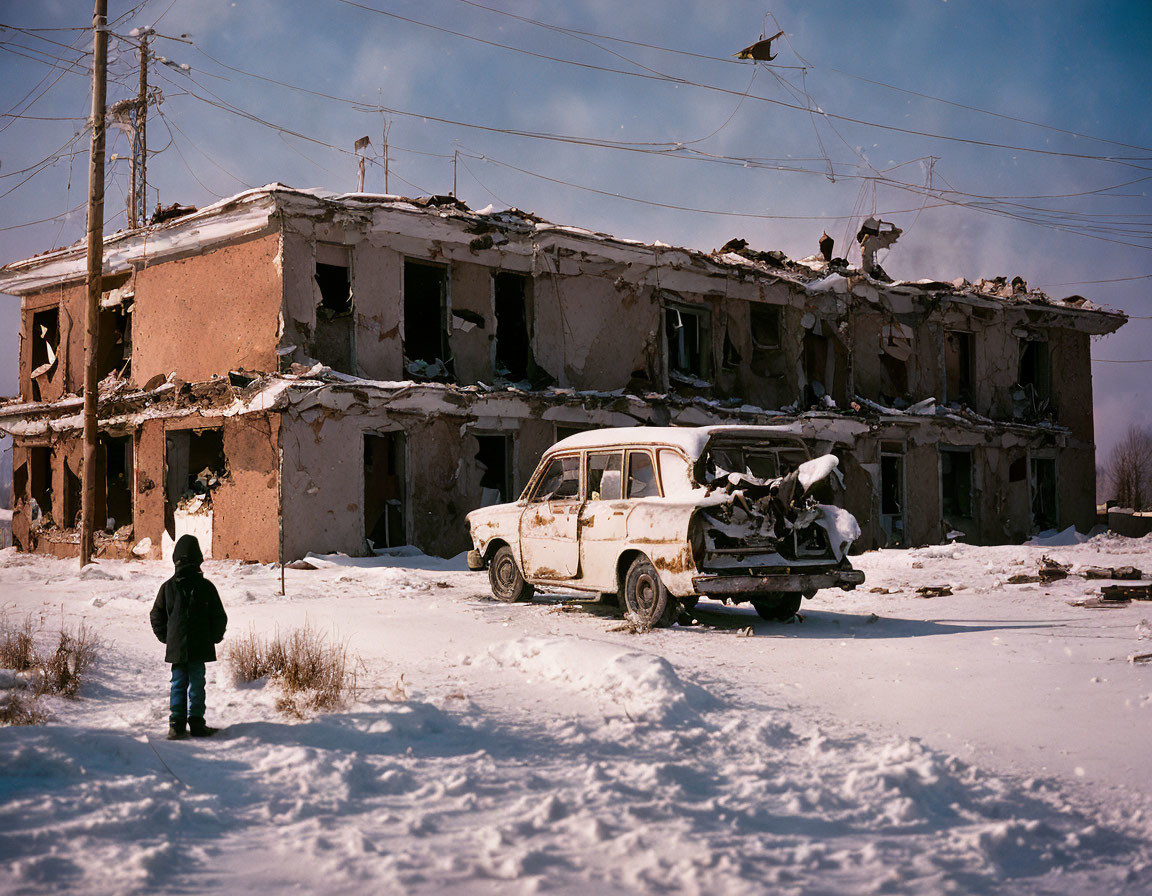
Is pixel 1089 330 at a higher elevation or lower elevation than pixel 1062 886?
higher

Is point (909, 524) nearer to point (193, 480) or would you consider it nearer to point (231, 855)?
point (193, 480)

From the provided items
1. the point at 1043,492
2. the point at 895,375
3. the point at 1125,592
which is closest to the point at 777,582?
the point at 1125,592

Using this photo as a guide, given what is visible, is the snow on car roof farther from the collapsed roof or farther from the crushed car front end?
the collapsed roof

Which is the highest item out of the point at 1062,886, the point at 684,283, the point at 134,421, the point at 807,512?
the point at 684,283

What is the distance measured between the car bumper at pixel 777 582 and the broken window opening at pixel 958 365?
62.5ft

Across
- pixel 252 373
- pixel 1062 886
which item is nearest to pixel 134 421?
pixel 252 373

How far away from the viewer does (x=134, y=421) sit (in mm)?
19859

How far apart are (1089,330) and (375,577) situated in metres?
24.3

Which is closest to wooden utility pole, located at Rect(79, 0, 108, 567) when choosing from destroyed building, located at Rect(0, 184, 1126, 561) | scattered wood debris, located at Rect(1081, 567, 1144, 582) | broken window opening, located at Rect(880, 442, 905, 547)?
destroyed building, located at Rect(0, 184, 1126, 561)

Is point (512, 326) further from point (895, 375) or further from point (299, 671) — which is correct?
point (299, 671)

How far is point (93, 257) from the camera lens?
16.2m

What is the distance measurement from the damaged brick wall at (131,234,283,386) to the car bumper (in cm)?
1089

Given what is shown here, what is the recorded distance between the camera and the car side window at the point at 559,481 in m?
10.9

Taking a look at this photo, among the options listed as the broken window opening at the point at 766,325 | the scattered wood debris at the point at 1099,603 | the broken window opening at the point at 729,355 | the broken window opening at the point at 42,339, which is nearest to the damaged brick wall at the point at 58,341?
the broken window opening at the point at 42,339
